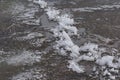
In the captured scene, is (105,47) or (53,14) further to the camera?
(53,14)

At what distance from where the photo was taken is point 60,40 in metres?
7.86

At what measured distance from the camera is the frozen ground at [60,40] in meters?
6.54

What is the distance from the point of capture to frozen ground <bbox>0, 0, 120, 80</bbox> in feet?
21.4

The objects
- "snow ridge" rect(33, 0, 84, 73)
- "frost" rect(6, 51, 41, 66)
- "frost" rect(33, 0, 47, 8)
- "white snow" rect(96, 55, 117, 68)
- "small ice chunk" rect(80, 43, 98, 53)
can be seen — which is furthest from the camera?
"frost" rect(33, 0, 47, 8)

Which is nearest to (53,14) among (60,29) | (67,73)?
(60,29)

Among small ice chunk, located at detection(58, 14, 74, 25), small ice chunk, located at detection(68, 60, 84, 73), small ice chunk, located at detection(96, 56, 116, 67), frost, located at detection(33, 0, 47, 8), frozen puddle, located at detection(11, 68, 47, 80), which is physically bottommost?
frozen puddle, located at detection(11, 68, 47, 80)

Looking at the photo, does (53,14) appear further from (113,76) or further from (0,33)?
(113,76)

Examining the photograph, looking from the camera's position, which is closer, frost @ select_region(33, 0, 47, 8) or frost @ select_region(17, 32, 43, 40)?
frost @ select_region(17, 32, 43, 40)

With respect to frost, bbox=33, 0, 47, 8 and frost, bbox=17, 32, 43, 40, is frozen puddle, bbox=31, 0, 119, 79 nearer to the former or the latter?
frost, bbox=17, 32, 43, 40

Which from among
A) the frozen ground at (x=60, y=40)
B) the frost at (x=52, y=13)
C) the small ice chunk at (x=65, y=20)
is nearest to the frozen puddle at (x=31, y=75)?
the frozen ground at (x=60, y=40)

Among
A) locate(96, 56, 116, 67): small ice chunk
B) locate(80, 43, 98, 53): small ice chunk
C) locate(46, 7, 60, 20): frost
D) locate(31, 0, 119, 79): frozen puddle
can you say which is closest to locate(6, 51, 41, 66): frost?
locate(31, 0, 119, 79): frozen puddle

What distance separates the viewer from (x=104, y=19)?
9.27 m

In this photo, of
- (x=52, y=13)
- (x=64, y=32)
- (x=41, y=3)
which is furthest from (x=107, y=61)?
(x=41, y=3)

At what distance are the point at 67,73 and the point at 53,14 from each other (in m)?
3.64
